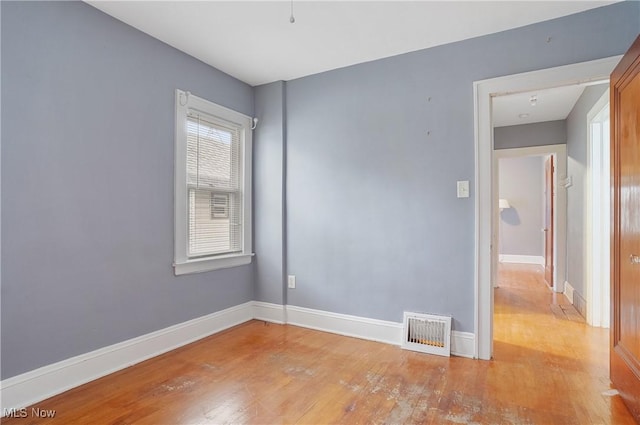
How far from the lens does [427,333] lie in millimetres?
3002

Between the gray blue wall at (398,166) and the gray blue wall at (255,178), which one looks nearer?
the gray blue wall at (255,178)

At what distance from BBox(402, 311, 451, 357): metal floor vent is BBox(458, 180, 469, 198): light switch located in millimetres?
1000

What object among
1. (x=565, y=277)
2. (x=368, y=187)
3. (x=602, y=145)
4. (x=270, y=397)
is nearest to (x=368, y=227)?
(x=368, y=187)

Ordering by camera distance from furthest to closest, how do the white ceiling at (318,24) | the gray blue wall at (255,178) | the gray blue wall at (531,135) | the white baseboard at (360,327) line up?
1. the gray blue wall at (531,135)
2. the white baseboard at (360,327)
3. the white ceiling at (318,24)
4. the gray blue wall at (255,178)

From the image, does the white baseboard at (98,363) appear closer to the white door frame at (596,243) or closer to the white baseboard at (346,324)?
the white baseboard at (346,324)

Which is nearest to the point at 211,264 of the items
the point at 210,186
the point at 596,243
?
the point at 210,186

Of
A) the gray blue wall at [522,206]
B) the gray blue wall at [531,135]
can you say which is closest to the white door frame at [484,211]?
the gray blue wall at [531,135]

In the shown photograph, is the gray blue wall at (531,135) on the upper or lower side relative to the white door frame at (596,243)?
upper

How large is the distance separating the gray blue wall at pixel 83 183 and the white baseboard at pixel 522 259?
758 centimetres

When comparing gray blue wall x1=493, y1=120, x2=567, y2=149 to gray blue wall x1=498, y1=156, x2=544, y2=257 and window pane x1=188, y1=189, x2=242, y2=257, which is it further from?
window pane x1=188, y1=189, x2=242, y2=257

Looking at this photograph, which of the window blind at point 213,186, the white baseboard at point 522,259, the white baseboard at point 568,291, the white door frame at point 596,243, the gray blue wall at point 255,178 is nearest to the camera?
the gray blue wall at point 255,178

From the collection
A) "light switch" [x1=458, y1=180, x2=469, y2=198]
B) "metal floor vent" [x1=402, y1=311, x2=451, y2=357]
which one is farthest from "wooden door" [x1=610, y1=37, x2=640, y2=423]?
"metal floor vent" [x1=402, y1=311, x2=451, y2=357]

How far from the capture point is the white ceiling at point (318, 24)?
8.00ft

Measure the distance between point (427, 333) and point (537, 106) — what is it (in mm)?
3344
